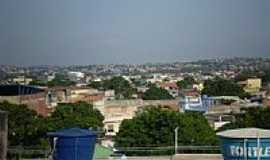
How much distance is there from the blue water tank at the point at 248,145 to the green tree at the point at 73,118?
229 inches

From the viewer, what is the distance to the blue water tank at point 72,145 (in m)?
4.02

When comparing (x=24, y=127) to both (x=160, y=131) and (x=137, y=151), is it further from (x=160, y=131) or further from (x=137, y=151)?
(x=137, y=151)

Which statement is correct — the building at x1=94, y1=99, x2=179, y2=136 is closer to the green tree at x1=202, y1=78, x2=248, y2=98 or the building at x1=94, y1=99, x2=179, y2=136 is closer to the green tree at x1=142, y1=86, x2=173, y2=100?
the green tree at x1=142, y1=86, x2=173, y2=100

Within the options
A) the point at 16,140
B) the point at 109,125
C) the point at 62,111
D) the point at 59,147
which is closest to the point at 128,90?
the point at 109,125

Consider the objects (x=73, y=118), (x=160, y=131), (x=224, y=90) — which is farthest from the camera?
(x=224, y=90)

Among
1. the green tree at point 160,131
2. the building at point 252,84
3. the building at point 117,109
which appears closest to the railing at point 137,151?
the green tree at point 160,131

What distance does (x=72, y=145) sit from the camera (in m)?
4.02

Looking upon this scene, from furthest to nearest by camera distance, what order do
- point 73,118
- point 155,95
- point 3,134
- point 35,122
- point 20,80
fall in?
1. point 155,95
2. point 20,80
3. point 73,118
4. point 35,122
5. point 3,134

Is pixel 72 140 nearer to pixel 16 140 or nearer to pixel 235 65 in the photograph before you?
pixel 16 140

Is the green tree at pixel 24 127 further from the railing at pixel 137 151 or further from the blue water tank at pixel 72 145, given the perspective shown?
the blue water tank at pixel 72 145

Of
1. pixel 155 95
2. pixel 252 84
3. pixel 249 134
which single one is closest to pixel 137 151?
pixel 249 134

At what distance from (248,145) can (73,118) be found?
7.75 meters

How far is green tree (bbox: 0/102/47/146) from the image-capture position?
333 inches

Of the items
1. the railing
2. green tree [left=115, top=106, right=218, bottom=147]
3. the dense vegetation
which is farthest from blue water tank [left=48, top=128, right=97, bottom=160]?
green tree [left=115, top=106, right=218, bottom=147]
